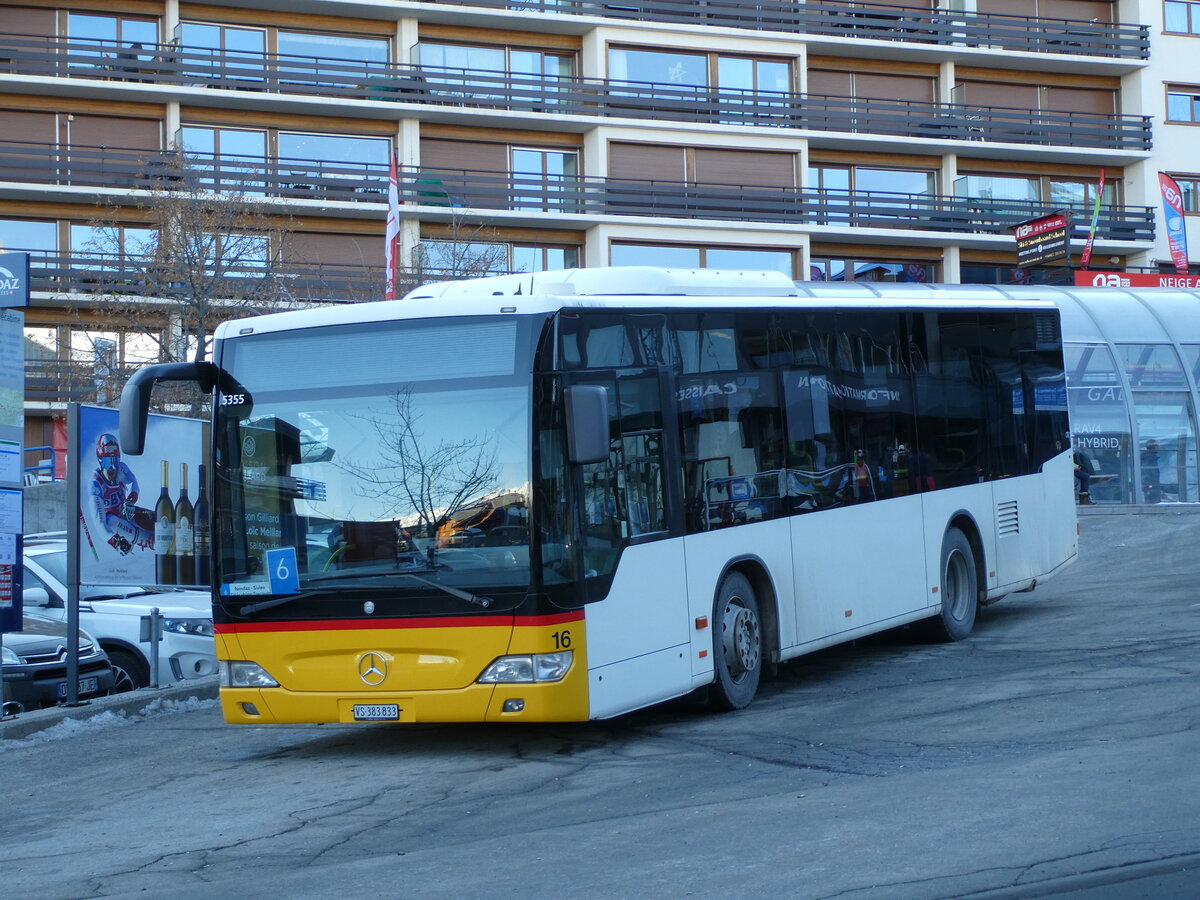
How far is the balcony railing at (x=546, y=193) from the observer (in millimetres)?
45031

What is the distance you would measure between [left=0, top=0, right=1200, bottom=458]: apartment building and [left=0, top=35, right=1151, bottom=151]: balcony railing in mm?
91

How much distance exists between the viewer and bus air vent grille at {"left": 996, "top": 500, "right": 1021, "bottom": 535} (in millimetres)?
15836

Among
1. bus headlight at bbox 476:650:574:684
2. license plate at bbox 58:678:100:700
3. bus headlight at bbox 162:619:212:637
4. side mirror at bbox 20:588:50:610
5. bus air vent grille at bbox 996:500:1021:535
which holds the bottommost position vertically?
license plate at bbox 58:678:100:700

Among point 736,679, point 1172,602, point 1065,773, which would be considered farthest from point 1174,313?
point 1065,773

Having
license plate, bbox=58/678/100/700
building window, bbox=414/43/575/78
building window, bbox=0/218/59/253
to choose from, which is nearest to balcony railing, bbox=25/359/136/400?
building window, bbox=0/218/59/253

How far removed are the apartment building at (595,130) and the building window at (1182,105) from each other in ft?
0.34

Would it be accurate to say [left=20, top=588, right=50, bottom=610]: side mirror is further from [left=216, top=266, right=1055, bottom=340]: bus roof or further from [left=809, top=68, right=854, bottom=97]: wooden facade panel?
[left=809, top=68, right=854, bottom=97]: wooden facade panel

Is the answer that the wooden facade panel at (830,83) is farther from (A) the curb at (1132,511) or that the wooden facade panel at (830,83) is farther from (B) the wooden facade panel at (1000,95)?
(A) the curb at (1132,511)

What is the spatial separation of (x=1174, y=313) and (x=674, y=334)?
81.5 feet

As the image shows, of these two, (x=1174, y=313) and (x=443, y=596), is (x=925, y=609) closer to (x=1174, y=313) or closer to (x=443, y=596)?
(x=443, y=596)

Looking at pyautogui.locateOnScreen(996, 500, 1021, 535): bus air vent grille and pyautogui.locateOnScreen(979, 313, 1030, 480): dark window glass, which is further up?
pyautogui.locateOnScreen(979, 313, 1030, 480): dark window glass

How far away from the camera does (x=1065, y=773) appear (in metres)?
8.34

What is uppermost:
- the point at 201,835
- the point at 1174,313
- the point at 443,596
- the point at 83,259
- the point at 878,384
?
the point at 83,259

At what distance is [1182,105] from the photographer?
189ft
